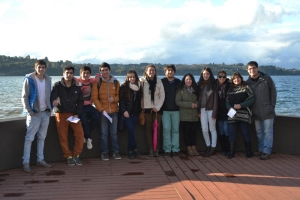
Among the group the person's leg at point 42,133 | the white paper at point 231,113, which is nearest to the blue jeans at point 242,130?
the white paper at point 231,113

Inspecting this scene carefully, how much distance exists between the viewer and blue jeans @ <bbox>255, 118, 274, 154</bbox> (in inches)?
226

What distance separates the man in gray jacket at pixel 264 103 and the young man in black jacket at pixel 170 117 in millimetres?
1361

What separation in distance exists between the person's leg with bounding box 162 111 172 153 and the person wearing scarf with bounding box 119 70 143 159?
19.4 inches

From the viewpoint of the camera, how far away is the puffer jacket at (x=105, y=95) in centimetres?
556

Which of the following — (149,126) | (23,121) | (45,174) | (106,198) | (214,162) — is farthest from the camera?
(149,126)

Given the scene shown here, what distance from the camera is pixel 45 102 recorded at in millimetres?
5109

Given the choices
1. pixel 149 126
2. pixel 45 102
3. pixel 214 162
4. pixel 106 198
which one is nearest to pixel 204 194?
pixel 106 198

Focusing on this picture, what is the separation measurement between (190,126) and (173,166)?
41.4 inches

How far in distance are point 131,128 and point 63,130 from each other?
1.15m

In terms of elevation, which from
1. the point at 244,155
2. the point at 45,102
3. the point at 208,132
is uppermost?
the point at 45,102

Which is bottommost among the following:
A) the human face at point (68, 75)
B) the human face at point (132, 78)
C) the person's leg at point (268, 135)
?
the person's leg at point (268, 135)

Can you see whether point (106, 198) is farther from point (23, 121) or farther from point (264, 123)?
point (264, 123)

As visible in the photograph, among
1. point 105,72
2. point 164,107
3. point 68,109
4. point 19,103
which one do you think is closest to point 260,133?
point 164,107

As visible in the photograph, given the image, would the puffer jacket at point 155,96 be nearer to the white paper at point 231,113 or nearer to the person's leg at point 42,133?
the white paper at point 231,113
